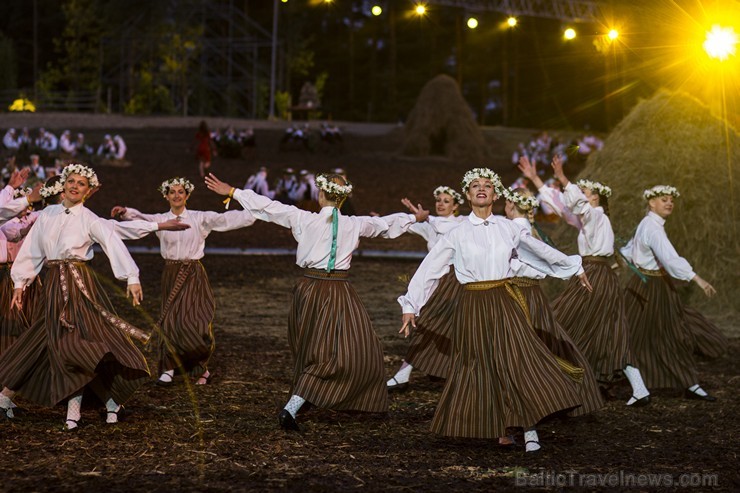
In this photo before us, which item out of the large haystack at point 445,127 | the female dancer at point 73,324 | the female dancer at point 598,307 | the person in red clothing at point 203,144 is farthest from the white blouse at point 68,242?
the large haystack at point 445,127

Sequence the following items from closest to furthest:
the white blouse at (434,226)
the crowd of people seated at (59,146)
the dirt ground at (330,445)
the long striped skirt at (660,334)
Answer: the dirt ground at (330,445)
the long striped skirt at (660,334)
the white blouse at (434,226)
the crowd of people seated at (59,146)

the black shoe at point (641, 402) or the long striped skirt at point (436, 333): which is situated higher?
the long striped skirt at point (436, 333)

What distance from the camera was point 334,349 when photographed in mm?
7637

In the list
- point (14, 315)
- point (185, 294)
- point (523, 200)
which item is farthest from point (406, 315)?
point (14, 315)

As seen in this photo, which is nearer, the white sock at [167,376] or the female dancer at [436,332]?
the female dancer at [436,332]

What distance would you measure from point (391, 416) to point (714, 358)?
4.31 meters

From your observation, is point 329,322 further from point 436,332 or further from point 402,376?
point 402,376

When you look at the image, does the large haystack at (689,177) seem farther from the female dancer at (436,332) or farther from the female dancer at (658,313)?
the female dancer at (436,332)

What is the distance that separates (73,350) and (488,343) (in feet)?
9.08

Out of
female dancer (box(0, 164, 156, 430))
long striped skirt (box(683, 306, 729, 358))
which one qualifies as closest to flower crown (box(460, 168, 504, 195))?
female dancer (box(0, 164, 156, 430))

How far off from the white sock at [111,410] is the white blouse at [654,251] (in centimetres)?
450

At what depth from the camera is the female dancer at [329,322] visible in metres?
7.58

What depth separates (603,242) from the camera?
8898 millimetres

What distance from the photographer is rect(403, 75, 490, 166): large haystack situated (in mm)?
39062
